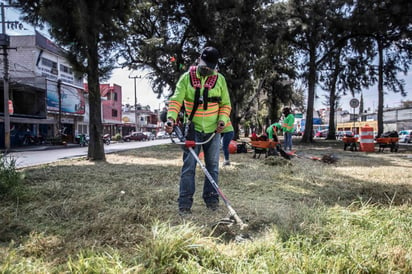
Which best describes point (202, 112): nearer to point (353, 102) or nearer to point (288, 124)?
point (288, 124)

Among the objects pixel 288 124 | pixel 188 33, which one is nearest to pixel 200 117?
pixel 288 124

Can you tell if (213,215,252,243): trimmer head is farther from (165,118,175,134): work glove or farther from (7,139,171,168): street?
(7,139,171,168): street

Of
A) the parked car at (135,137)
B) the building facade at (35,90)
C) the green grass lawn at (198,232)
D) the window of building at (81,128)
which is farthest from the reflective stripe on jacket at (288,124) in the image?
the parked car at (135,137)

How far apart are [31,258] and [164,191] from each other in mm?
2194

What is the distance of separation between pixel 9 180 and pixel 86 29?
5796 mm

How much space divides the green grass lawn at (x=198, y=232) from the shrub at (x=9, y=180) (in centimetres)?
9

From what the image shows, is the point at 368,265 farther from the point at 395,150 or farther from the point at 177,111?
the point at 395,150

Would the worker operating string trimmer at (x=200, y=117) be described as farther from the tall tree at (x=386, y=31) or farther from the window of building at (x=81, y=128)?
the window of building at (x=81, y=128)

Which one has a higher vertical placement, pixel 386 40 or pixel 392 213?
pixel 386 40

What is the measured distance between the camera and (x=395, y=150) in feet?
39.3

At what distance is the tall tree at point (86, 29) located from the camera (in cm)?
805

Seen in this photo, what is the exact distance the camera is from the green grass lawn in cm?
174

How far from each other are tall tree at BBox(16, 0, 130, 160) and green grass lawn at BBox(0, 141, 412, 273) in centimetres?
478

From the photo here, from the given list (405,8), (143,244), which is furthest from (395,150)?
(143,244)
